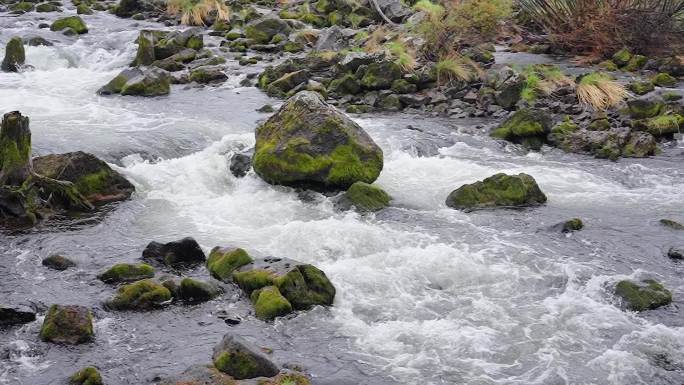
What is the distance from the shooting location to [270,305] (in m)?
8.53

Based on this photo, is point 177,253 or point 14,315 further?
point 177,253

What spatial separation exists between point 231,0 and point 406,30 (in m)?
10.4

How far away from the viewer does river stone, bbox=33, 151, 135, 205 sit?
12.0 metres

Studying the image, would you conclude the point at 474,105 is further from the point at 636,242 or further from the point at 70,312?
the point at 70,312

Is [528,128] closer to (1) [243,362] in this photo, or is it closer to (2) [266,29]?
(1) [243,362]

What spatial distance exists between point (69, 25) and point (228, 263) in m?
18.7

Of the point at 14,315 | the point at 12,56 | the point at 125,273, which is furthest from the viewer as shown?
the point at 12,56

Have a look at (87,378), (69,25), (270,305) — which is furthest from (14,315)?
(69,25)

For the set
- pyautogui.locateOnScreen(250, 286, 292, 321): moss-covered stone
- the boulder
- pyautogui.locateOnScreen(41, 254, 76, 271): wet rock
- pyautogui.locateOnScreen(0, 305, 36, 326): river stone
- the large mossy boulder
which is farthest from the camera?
the boulder

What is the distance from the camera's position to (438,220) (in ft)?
38.1

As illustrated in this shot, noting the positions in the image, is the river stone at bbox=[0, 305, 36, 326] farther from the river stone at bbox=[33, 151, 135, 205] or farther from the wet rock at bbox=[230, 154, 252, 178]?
the wet rock at bbox=[230, 154, 252, 178]

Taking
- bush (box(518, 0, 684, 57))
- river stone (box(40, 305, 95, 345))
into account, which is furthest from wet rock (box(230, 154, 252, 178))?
bush (box(518, 0, 684, 57))

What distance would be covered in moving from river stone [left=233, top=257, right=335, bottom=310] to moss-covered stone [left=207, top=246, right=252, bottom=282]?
0.24 m

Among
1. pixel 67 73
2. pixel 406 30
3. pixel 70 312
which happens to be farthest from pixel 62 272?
pixel 406 30
